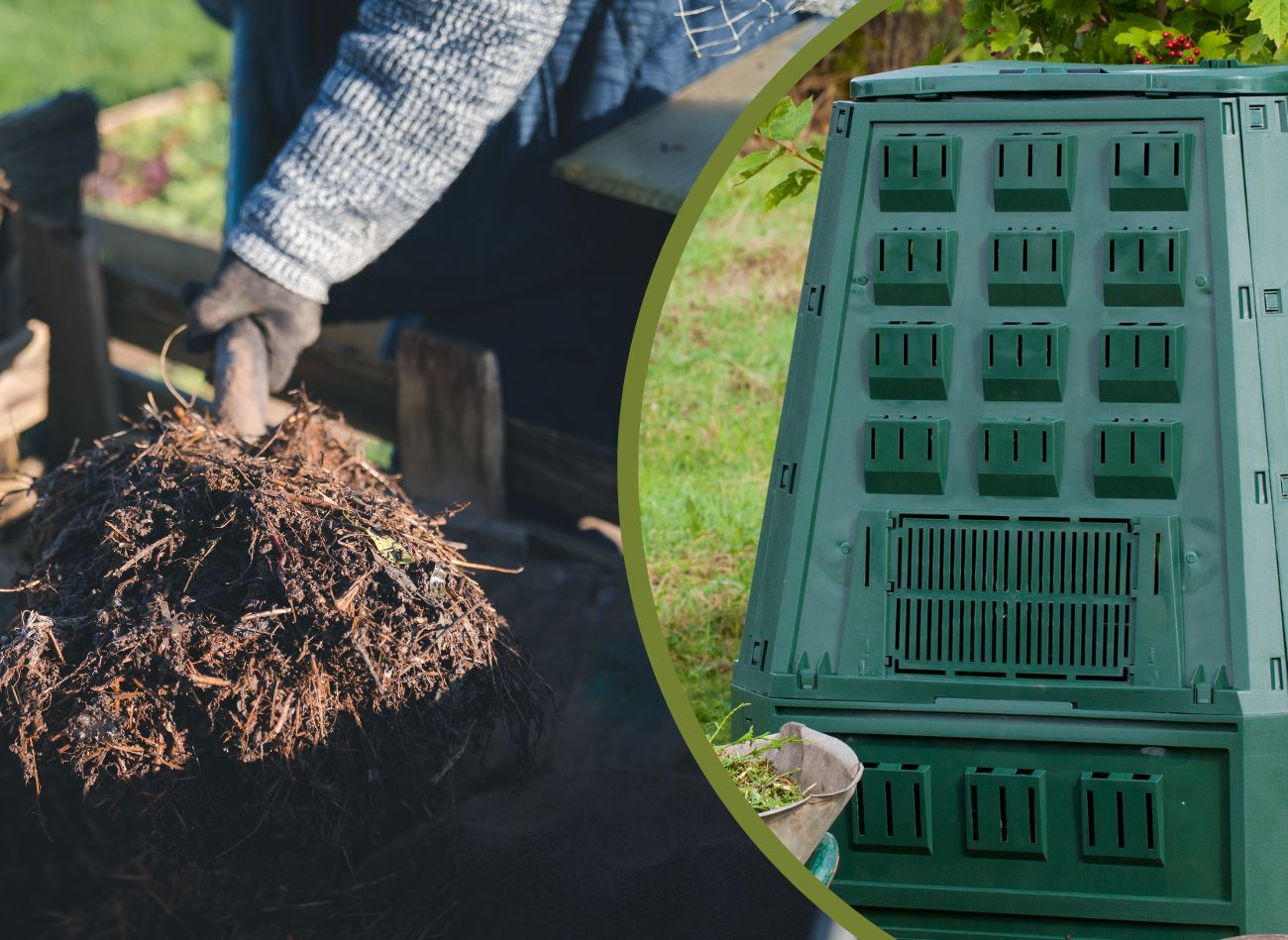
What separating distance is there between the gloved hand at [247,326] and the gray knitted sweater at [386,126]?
0.07 meters

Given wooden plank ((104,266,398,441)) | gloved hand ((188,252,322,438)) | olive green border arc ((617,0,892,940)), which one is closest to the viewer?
olive green border arc ((617,0,892,940))

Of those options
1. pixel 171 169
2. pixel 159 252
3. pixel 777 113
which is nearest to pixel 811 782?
pixel 777 113

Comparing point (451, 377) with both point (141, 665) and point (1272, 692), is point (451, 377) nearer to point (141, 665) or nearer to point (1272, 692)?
point (141, 665)

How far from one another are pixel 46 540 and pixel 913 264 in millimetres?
1869

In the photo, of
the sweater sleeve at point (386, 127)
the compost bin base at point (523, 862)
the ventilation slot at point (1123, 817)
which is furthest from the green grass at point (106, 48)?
the ventilation slot at point (1123, 817)

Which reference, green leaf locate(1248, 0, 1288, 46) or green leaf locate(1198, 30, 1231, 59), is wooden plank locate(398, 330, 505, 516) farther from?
green leaf locate(1248, 0, 1288, 46)

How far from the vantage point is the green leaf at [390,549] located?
261 cm

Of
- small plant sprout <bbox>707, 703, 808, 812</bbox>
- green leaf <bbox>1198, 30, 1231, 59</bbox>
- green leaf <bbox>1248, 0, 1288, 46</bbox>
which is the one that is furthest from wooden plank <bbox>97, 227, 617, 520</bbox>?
green leaf <bbox>1248, 0, 1288, 46</bbox>

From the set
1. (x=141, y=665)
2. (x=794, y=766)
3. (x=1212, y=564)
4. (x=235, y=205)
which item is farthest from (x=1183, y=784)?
(x=235, y=205)

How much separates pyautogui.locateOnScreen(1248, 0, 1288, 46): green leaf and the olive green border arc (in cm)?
64

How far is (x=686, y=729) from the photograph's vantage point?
8.41 ft

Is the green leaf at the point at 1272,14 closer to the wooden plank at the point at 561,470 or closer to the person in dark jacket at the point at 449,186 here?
the person in dark jacket at the point at 449,186

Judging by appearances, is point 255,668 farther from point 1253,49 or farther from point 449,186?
point 1253,49

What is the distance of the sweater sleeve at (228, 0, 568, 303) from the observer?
3.22 m
